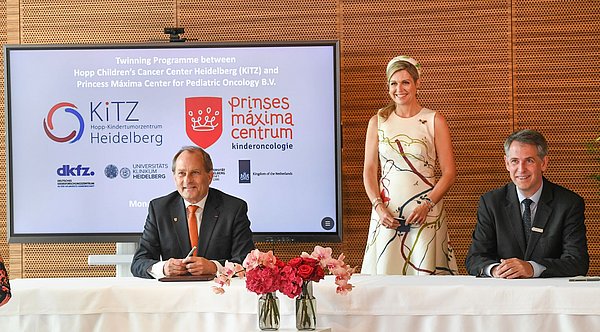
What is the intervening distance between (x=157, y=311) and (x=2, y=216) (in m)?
3.68

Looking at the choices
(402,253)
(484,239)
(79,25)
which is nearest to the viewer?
(484,239)

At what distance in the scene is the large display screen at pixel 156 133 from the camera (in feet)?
22.2

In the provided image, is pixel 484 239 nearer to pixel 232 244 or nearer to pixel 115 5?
pixel 232 244

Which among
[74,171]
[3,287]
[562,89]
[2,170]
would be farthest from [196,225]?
[562,89]

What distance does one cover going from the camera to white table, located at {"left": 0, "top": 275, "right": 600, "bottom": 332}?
3.82 metres

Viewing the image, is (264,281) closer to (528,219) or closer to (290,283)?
(290,283)

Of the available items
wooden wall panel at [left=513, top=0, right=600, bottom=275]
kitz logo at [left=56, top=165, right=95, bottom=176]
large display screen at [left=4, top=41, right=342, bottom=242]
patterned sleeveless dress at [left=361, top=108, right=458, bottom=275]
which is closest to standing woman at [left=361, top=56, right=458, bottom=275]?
patterned sleeveless dress at [left=361, top=108, right=458, bottom=275]

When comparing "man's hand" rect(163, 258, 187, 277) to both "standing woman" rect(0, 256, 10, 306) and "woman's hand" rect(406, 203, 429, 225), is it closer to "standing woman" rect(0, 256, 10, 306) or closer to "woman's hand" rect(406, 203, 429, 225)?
"standing woman" rect(0, 256, 10, 306)

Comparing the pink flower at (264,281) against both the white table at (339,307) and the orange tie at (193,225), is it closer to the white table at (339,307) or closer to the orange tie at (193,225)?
the white table at (339,307)

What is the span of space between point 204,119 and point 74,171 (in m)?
0.91

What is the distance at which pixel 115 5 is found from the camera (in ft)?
23.9

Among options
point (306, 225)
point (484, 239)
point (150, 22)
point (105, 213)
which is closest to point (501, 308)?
point (484, 239)

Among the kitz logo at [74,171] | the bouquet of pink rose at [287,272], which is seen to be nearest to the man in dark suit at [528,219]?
the bouquet of pink rose at [287,272]

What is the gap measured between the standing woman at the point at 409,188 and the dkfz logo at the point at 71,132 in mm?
1933
